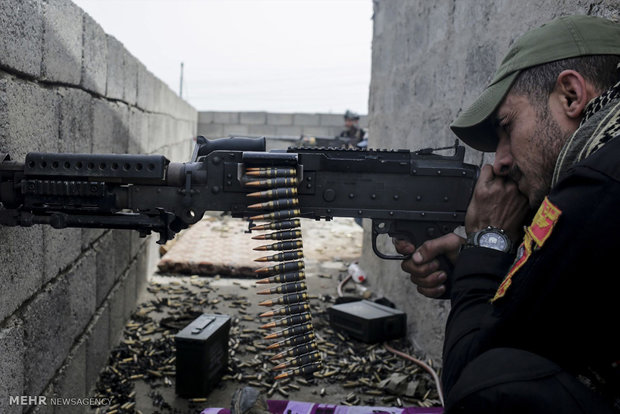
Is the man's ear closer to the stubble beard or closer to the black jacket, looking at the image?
the stubble beard

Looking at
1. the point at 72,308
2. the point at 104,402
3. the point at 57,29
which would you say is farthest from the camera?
the point at 104,402

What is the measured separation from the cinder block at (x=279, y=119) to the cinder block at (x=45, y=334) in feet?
56.0

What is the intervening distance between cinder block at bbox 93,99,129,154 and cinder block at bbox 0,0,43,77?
1192mm

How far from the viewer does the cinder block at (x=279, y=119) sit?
1989 centimetres

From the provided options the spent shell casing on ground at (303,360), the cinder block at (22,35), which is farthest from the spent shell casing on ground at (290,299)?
the cinder block at (22,35)

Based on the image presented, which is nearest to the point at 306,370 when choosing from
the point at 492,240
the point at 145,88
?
the point at 492,240

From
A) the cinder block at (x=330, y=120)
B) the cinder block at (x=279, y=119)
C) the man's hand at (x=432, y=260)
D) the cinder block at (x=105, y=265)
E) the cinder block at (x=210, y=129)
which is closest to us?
the man's hand at (x=432, y=260)

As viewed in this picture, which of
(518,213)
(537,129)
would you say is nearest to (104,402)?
(518,213)

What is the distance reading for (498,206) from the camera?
2.27 metres

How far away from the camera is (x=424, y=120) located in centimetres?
507

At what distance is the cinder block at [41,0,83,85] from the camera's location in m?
2.78

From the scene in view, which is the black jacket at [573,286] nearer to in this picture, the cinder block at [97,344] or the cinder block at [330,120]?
the cinder block at [97,344]

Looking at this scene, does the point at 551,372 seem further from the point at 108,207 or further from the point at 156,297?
the point at 156,297

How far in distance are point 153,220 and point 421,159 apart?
1.42 meters
